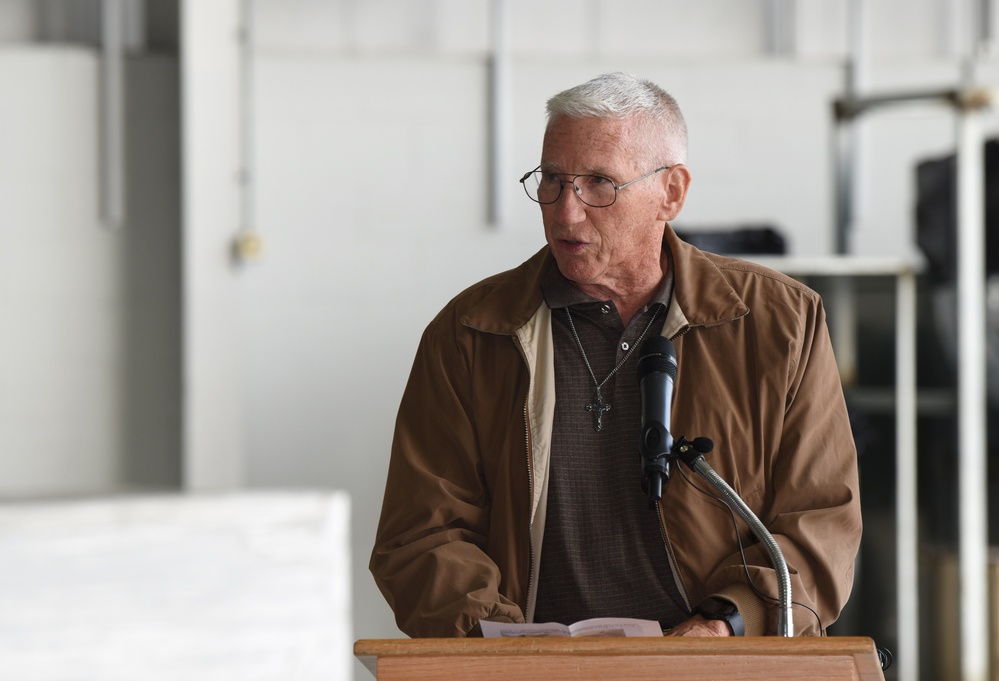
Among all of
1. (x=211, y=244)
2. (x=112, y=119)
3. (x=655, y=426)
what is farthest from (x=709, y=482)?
(x=112, y=119)

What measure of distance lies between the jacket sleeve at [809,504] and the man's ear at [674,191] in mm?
262

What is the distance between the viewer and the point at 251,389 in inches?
132

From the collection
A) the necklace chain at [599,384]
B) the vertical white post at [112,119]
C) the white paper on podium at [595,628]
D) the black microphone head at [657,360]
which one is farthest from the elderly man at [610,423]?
the vertical white post at [112,119]

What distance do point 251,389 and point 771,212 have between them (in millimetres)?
1715

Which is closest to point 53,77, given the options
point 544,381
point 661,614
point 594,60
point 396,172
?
point 396,172

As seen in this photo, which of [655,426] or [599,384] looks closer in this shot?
[655,426]

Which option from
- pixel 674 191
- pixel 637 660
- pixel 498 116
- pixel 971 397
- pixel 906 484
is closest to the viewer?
pixel 637 660

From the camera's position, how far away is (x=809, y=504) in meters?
1.63

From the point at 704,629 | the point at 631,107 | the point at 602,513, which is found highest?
the point at 631,107

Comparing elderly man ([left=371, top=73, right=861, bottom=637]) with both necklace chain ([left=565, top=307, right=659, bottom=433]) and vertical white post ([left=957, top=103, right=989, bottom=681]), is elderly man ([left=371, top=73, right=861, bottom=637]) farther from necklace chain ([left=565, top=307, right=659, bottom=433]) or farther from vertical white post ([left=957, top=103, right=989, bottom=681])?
vertical white post ([left=957, top=103, right=989, bottom=681])

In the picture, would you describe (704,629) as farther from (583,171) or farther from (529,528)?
(583,171)

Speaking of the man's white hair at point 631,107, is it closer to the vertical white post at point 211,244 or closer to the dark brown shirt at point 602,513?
the dark brown shirt at point 602,513

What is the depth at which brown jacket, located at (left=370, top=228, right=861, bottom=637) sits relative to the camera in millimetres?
1576

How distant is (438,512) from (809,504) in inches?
21.7
